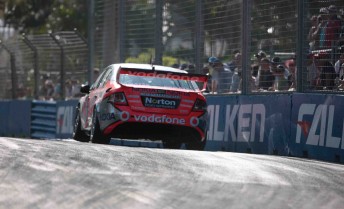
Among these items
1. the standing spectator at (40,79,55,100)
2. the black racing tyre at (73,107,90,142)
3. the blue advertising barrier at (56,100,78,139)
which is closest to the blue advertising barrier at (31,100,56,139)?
the standing spectator at (40,79,55,100)

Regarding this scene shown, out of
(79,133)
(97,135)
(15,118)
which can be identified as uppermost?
(97,135)

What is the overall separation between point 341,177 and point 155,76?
5.76 metres

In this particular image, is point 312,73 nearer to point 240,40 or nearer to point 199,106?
point 199,106

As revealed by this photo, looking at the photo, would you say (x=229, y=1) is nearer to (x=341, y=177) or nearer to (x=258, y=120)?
(x=258, y=120)

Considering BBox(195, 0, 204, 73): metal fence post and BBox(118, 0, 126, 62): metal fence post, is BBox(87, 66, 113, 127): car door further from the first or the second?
BBox(118, 0, 126, 62): metal fence post

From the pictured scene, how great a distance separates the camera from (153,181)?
27.8 feet

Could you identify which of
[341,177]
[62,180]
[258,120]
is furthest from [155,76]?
[62,180]

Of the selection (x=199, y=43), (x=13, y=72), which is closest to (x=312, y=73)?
(x=199, y=43)

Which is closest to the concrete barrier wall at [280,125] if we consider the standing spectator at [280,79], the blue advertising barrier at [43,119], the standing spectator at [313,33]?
the standing spectator at [280,79]

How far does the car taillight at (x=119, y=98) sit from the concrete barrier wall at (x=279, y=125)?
2.54 meters

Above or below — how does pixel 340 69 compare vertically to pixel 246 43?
below

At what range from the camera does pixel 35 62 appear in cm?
2852

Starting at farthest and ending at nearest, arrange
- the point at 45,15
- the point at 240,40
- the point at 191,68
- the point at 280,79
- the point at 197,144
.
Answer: the point at 45,15
the point at 191,68
the point at 240,40
the point at 280,79
the point at 197,144

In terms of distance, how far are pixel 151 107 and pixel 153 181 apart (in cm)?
684
